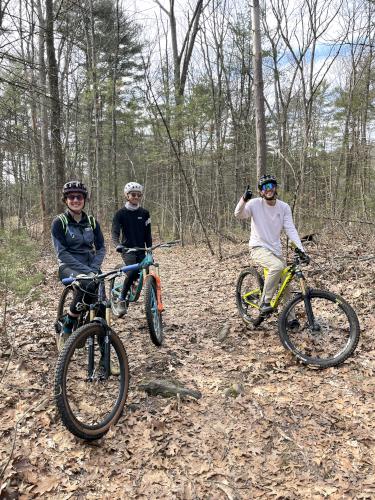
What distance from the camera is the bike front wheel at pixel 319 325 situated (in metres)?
4.58

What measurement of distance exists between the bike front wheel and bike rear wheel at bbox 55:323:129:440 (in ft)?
7.47

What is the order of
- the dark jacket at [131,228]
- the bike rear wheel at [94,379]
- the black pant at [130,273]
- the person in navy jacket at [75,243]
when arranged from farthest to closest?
the dark jacket at [131,228] → the black pant at [130,273] → the person in navy jacket at [75,243] → the bike rear wheel at [94,379]

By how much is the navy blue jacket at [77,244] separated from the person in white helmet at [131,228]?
151 centimetres

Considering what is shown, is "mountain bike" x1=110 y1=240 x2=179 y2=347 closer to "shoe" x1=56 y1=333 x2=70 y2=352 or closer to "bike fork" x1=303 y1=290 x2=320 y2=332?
"shoe" x1=56 y1=333 x2=70 y2=352

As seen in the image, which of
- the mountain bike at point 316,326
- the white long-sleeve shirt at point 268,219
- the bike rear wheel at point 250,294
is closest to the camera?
the mountain bike at point 316,326

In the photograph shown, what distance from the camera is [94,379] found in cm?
364

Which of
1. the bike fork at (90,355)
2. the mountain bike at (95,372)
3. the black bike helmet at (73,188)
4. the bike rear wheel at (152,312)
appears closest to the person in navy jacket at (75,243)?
the black bike helmet at (73,188)

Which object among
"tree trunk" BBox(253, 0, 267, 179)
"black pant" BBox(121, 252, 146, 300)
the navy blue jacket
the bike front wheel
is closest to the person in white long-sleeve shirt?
the bike front wheel

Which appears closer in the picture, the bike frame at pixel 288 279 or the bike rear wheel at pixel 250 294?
the bike frame at pixel 288 279

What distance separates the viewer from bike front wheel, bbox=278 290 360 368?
4.58 metres

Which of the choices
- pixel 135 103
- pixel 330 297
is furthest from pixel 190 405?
pixel 135 103

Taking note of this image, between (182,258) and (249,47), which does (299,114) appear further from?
(182,258)

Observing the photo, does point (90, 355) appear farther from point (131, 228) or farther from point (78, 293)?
point (131, 228)

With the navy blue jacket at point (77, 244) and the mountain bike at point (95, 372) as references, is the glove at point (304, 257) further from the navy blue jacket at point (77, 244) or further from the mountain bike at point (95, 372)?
the navy blue jacket at point (77, 244)
